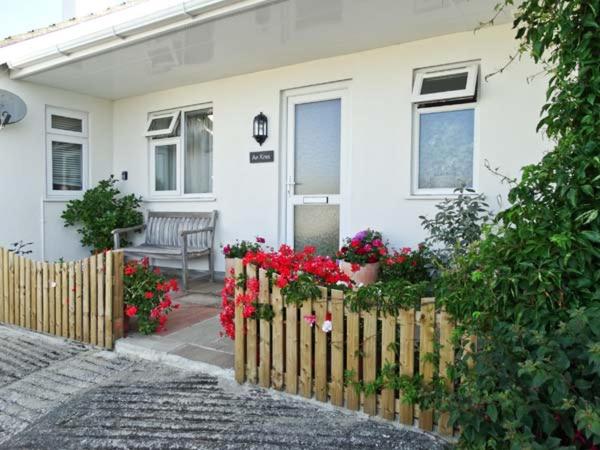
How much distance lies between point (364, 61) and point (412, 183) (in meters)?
1.49

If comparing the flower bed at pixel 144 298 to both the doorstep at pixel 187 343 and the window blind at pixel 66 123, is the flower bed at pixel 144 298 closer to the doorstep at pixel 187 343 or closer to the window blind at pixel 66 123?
the doorstep at pixel 187 343

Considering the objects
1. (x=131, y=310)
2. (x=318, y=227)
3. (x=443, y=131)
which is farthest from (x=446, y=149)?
(x=131, y=310)

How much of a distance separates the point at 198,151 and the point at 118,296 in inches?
134

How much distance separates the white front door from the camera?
16.8 ft

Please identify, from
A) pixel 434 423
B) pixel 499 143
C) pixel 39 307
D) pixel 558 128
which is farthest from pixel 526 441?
pixel 39 307

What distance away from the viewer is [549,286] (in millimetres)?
1471

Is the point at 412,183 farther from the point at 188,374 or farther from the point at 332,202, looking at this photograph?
the point at 188,374

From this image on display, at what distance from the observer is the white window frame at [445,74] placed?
13.6 ft

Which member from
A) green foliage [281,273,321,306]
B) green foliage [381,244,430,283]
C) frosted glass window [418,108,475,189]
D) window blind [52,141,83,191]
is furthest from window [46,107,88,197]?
green foliage [281,273,321,306]

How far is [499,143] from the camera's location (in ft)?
13.4

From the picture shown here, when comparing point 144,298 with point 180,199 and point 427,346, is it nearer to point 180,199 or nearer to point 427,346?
point 427,346

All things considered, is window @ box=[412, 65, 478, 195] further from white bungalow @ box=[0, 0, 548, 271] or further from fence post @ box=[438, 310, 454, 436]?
fence post @ box=[438, 310, 454, 436]

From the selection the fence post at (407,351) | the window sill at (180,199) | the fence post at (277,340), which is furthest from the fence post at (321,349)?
the window sill at (180,199)

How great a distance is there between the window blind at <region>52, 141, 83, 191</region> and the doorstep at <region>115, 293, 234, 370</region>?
367cm
